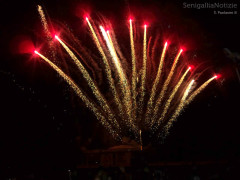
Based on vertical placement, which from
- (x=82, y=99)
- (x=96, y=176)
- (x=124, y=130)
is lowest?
(x=96, y=176)

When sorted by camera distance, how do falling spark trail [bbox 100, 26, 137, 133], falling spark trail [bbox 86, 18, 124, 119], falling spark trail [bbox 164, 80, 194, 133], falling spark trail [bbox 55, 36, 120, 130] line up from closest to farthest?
falling spark trail [bbox 86, 18, 124, 119]
falling spark trail [bbox 55, 36, 120, 130]
falling spark trail [bbox 100, 26, 137, 133]
falling spark trail [bbox 164, 80, 194, 133]

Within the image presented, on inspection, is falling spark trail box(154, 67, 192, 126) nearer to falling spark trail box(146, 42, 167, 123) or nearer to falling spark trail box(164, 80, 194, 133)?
falling spark trail box(164, 80, 194, 133)

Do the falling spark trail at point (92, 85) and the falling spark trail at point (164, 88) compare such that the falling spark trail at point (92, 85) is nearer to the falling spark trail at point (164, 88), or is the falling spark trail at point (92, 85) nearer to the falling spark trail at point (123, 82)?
the falling spark trail at point (123, 82)

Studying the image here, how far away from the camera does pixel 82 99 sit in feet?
39.9

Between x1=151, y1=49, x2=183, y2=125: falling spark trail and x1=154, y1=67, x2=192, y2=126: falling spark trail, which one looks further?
x1=154, y1=67, x2=192, y2=126: falling spark trail

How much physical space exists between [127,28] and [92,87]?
2.90m

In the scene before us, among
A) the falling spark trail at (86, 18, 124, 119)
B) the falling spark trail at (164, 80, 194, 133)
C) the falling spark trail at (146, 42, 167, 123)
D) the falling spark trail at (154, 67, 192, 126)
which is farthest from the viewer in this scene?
the falling spark trail at (164, 80, 194, 133)

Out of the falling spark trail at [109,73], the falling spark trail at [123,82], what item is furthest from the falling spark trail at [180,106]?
the falling spark trail at [109,73]

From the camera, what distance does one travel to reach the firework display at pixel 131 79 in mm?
11211

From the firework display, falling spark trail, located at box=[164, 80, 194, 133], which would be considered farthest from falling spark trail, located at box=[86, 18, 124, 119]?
falling spark trail, located at box=[164, 80, 194, 133]

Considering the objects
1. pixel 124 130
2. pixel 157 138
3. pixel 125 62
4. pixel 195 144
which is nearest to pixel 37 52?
pixel 125 62

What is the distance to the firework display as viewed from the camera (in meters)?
11.2

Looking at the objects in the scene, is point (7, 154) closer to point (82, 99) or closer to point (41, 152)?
point (41, 152)

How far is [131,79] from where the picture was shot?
1157cm
